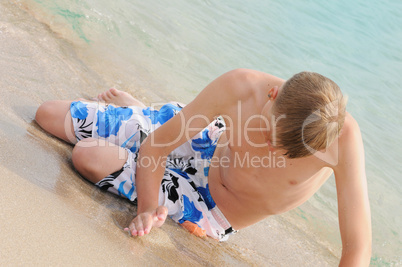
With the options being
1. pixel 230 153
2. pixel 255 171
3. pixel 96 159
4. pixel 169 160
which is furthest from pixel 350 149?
pixel 96 159

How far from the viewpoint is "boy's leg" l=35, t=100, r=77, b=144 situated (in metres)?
2.92

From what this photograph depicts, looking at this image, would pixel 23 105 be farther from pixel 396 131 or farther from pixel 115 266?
pixel 396 131

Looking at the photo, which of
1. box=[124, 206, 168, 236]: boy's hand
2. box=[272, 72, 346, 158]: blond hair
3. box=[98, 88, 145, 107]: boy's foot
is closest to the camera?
box=[272, 72, 346, 158]: blond hair

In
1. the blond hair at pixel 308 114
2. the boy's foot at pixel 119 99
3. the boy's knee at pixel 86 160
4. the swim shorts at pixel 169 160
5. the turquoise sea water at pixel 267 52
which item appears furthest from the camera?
the turquoise sea water at pixel 267 52

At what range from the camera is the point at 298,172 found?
238cm

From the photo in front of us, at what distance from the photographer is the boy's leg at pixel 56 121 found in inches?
115

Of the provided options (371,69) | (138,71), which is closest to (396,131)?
(371,69)

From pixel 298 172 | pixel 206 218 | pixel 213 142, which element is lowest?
pixel 206 218

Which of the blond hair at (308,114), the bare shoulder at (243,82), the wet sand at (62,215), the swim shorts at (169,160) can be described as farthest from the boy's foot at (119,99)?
the blond hair at (308,114)

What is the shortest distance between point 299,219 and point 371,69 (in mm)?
4446

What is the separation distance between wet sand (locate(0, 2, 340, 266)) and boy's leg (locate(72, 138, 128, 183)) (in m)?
0.06

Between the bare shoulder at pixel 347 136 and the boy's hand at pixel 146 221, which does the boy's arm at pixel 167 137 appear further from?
the bare shoulder at pixel 347 136

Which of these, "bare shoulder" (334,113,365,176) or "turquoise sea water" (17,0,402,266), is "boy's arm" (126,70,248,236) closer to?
"bare shoulder" (334,113,365,176)

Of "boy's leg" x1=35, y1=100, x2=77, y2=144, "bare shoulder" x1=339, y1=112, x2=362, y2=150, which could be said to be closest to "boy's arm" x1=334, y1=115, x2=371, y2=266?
"bare shoulder" x1=339, y1=112, x2=362, y2=150
